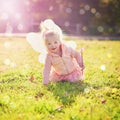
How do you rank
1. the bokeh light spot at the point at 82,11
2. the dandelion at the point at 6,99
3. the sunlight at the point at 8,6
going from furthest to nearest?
the bokeh light spot at the point at 82,11
the sunlight at the point at 8,6
the dandelion at the point at 6,99

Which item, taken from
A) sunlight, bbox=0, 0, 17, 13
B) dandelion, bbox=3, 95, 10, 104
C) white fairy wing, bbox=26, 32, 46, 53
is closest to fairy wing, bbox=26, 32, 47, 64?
white fairy wing, bbox=26, 32, 46, 53

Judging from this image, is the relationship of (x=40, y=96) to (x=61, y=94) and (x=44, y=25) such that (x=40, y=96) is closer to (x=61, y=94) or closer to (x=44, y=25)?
(x=61, y=94)

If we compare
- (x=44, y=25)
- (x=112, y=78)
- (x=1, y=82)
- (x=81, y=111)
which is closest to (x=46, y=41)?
(x=44, y=25)

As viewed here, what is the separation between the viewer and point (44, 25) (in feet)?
21.9

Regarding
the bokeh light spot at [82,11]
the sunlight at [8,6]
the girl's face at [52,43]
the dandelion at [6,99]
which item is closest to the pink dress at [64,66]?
the girl's face at [52,43]

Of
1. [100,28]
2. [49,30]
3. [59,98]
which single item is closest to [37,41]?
[49,30]

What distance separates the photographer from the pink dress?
6.79 m

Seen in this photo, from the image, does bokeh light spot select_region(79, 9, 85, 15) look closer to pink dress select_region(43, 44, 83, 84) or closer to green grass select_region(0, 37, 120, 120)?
green grass select_region(0, 37, 120, 120)

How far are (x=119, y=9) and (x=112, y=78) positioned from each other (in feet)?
94.3

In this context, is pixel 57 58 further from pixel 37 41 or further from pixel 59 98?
pixel 59 98

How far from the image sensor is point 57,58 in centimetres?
680

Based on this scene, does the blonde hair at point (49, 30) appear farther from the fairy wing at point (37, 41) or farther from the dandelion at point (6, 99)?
the dandelion at point (6, 99)

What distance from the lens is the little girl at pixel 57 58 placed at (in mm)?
6523

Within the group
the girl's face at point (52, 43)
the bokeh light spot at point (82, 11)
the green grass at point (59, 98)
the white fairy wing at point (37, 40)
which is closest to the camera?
the green grass at point (59, 98)
